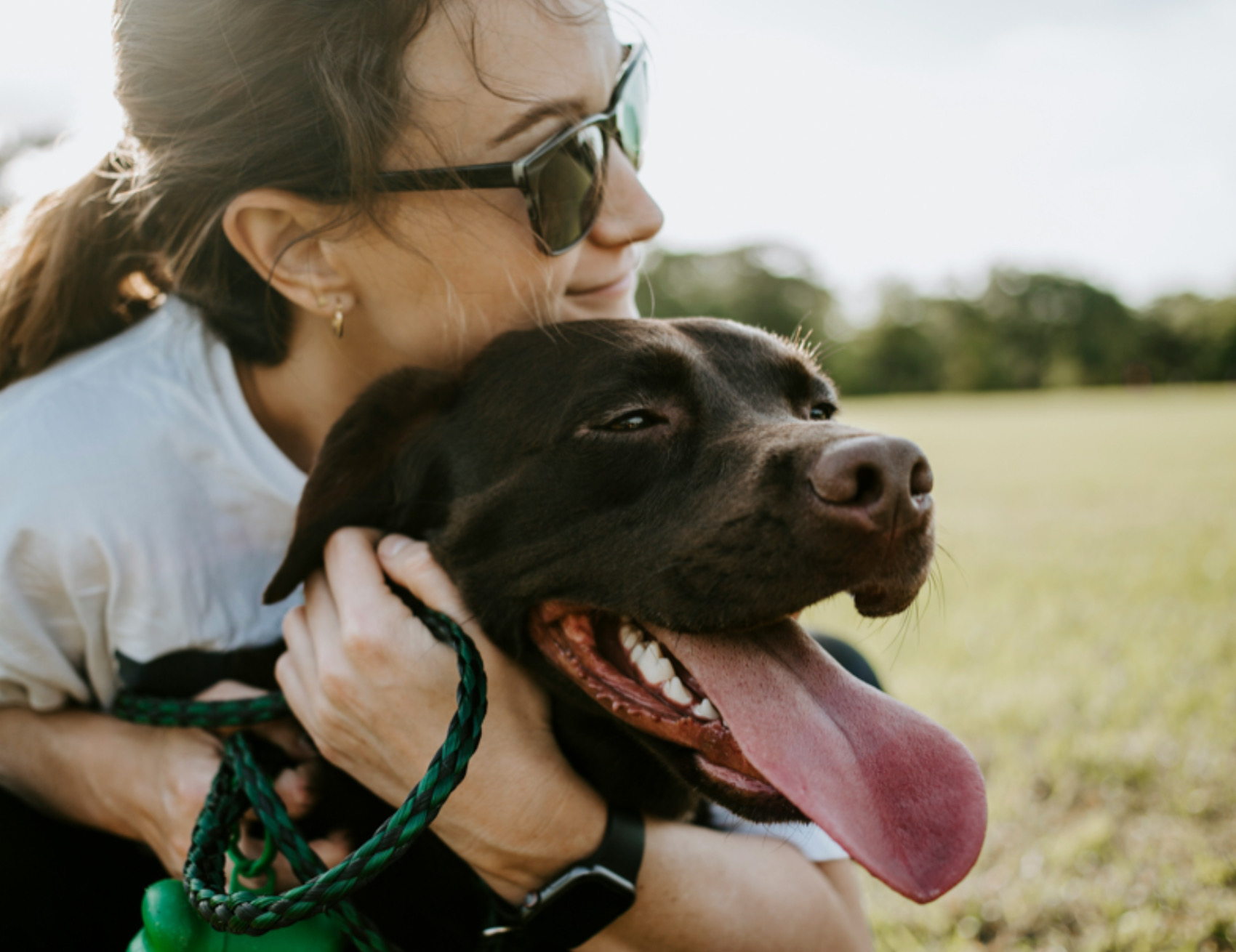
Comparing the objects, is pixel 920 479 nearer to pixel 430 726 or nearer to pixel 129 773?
pixel 430 726

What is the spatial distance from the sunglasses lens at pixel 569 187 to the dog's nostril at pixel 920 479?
1113 millimetres

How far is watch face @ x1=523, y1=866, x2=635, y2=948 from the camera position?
1.85m

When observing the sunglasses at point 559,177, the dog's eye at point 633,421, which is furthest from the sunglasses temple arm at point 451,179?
the dog's eye at point 633,421

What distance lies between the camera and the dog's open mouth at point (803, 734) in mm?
1569

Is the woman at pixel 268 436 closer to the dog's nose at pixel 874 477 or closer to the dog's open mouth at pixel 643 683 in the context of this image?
the dog's open mouth at pixel 643 683

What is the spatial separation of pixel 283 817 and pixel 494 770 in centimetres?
44

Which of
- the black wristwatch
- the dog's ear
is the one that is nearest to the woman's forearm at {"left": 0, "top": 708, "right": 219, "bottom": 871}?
the dog's ear

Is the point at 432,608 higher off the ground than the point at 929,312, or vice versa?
the point at 432,608

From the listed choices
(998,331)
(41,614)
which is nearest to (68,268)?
(41,614)

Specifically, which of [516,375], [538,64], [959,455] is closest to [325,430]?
[516,375]

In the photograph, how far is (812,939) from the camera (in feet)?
6.95

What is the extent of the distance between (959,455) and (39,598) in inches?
720

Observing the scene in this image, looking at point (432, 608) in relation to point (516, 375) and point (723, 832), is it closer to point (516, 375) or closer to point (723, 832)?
point (516, 375)

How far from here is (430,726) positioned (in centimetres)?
188
